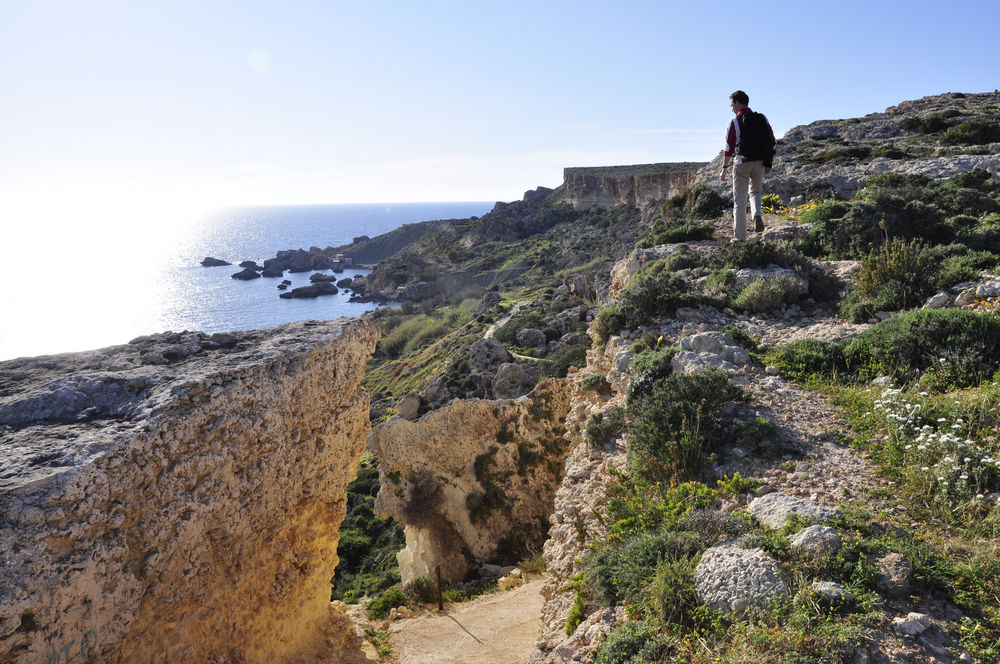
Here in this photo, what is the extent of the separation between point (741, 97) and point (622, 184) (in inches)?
3167

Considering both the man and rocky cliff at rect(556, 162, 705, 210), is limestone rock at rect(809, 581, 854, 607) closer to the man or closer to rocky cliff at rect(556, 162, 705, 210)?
the man

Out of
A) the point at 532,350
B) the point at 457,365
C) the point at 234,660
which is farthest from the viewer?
the point at 457,365

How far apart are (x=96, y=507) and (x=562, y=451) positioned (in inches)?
444

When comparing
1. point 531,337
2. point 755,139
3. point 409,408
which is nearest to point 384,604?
point 755,139

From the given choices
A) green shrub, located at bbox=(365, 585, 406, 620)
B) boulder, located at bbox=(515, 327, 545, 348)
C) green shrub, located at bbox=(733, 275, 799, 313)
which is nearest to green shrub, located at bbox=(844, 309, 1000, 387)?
green shrub, located at bbox=(733, 275, 799, 313)

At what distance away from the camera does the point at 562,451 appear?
14.6 metres

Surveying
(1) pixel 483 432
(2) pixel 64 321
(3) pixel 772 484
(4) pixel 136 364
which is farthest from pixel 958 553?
(2) pixel 64 321

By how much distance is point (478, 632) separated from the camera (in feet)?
34.1

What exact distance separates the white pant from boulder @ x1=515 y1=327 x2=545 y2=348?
1929 centimetres

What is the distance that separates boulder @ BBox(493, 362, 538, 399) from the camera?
25.8m

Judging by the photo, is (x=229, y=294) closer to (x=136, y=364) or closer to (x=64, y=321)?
(x=64, y=321)

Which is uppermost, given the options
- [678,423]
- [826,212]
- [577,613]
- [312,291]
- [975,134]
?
[975,134]

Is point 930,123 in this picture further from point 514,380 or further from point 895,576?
point 895,576

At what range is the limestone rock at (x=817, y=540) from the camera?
408 centimetres
